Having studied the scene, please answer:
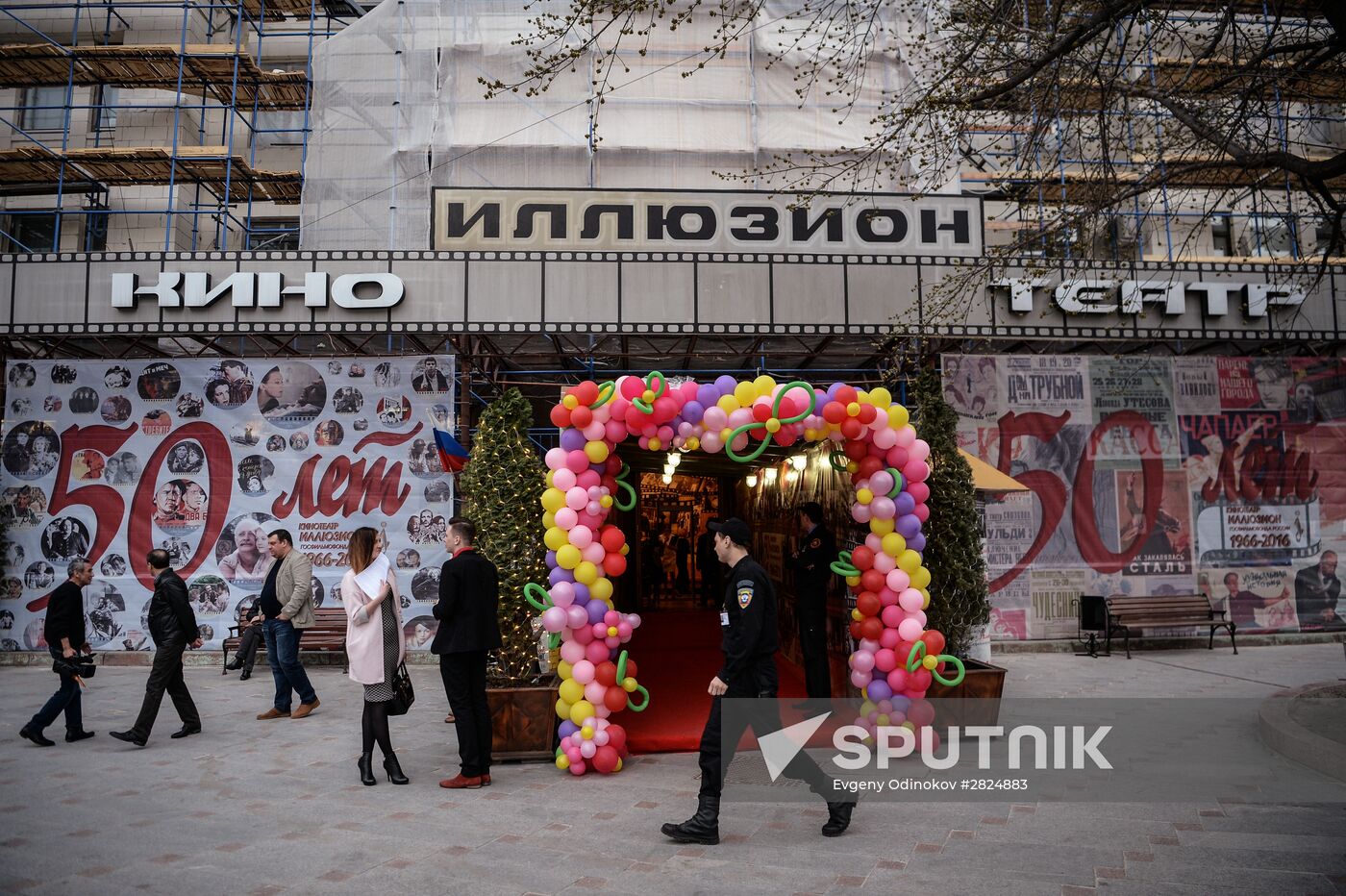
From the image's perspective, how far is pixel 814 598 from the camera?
8.04 meters

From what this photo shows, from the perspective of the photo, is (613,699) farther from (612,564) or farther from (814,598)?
(814,598)

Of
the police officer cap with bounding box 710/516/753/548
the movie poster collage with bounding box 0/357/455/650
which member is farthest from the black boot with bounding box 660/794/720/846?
the movie poster collage with bounding box 0/357/455/650

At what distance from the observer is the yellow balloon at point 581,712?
6.69 meters

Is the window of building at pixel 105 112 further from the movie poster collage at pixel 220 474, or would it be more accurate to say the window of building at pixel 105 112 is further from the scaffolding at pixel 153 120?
the movie poster collage at pixel 220 474

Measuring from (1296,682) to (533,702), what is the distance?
8791 mm

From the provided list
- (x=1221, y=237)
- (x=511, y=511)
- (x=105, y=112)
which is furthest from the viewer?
(x=1221, y=237)

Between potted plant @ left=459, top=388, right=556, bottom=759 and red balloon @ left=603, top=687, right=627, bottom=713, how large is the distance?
1.59 feet

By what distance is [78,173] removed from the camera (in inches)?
696

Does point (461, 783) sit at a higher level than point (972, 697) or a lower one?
lower

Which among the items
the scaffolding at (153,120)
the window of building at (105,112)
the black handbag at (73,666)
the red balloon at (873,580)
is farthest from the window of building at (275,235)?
the red balloon at (873,580)

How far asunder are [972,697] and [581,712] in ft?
11.0

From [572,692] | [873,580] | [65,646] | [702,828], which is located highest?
[873,580]

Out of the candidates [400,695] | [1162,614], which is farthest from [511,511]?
[1162,614]

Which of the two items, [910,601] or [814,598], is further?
[814,598]
